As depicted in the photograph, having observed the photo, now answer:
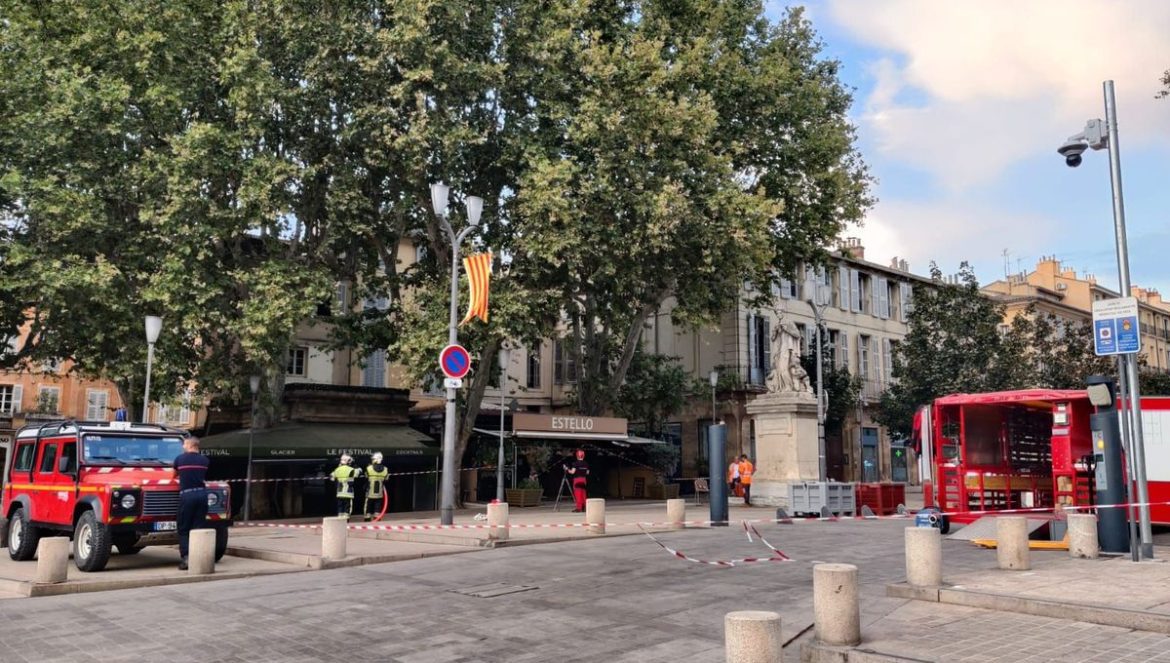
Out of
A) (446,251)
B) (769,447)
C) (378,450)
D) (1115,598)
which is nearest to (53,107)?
(446,251)

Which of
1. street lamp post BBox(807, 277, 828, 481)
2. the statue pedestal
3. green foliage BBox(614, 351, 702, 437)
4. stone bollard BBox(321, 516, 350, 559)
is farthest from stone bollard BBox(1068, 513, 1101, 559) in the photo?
green foliage BBox(614, 351, 702, 437)

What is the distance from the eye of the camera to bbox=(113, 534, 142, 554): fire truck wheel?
13359 mm

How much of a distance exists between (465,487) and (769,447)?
10785 millimetres

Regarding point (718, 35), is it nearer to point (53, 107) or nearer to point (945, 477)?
point (945, 477)

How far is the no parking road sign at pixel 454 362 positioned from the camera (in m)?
17.1

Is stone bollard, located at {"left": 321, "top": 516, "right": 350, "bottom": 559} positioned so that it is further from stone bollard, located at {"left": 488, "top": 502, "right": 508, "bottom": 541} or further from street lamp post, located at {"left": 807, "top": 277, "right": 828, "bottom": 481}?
street lamp post, located at {"left": 807, "top": 277, "right": 828, "bottom": 481}

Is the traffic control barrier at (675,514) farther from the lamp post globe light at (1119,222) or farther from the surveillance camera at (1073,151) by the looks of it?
the surveillance camera at (1073,151)

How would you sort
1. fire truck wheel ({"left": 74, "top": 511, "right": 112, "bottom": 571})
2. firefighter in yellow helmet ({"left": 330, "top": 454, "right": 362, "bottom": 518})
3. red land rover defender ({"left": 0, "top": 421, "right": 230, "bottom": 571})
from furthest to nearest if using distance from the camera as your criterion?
1. firefighter in yellow helmet ({"left": 330, "top": 454, "right": 362, "bottom": 518})
2. red land rover defender ({"left": 0, "top": 421, "right": 230, "bottom": 571})
3. fire truck wheel ({"left": 74, "top": 511, "right": 112, "bottom": 571})

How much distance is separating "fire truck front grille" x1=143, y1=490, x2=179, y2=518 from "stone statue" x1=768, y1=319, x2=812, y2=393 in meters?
18.5

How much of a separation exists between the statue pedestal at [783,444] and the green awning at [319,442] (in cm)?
987

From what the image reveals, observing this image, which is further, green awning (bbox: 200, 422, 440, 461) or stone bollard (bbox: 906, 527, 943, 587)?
green awning (bbox: 200, 422, 440, 461)

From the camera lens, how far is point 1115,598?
27.8 feet

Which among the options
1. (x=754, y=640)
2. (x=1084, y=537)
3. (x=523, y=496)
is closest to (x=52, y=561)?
(x=754, y=640)

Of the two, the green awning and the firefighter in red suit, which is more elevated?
the green awning
